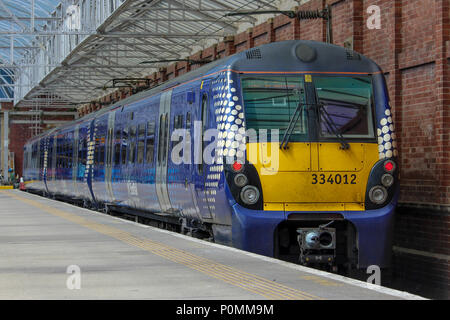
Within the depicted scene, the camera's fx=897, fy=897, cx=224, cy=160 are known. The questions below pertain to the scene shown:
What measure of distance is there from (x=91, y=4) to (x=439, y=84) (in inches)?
727

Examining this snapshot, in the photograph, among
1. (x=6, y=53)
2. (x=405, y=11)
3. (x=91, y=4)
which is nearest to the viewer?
(x=405, y=11)

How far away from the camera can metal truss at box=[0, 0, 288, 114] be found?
90.9ft

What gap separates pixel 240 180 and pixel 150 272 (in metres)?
2.59

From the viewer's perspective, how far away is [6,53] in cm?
7100

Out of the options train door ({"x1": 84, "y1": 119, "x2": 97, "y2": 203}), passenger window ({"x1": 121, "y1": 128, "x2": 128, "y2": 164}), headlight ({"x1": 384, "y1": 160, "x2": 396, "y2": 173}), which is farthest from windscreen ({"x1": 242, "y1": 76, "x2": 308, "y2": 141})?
train door ({"x1": 84, "y1": 119, "x2": 97, "y2": 203})

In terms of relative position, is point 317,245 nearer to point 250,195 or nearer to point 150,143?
point 250,195

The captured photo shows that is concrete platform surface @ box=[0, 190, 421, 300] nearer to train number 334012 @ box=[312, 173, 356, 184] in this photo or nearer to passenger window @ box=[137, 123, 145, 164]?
train number 334012 @ box=[312, 173, 356, 184]

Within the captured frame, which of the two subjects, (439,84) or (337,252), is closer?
(337,252)

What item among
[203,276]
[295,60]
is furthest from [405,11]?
[203,276]

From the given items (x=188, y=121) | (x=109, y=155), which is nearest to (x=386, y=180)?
(x=188, y=121)

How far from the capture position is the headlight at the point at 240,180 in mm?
11906

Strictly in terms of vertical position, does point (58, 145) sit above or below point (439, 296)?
above
